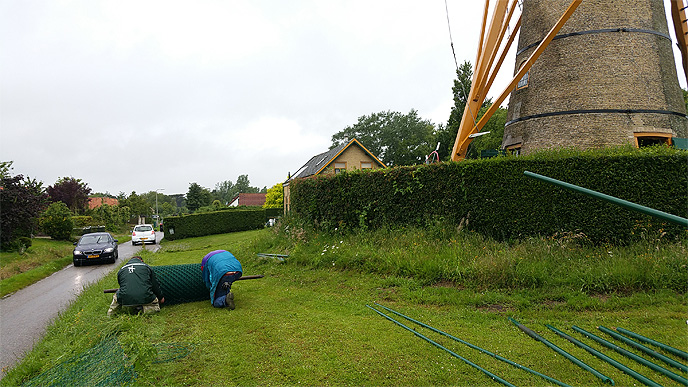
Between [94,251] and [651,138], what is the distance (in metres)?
22.0

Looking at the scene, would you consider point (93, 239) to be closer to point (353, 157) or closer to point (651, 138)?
point (353, 157)

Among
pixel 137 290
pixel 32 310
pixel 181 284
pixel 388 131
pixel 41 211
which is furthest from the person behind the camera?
pixel 388 131

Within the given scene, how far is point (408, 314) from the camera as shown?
653cm

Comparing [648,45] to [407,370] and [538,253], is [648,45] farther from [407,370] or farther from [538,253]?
[407,370]

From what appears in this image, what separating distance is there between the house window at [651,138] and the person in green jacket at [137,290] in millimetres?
12675

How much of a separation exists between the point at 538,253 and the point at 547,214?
4.40 feet

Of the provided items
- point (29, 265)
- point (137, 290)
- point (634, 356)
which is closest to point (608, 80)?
point (634, 356)

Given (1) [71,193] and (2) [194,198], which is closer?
(1) [71,193]

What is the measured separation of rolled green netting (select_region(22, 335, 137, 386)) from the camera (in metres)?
4.29

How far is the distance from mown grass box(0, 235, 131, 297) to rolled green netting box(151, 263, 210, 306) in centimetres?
842

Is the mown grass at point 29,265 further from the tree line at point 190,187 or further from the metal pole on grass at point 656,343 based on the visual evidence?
the metal pole on grass at point 656,343

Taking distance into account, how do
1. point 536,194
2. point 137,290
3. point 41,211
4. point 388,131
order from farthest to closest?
point 388,131 < point 41,211 < point 536,194 < point 137,290

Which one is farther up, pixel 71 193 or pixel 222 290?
pixel 71 193

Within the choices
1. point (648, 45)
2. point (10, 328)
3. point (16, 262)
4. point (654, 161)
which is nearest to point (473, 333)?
point (654, 161)
